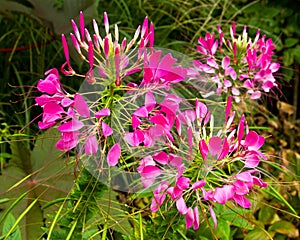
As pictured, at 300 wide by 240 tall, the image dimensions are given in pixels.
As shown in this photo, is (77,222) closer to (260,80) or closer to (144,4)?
(260,80)

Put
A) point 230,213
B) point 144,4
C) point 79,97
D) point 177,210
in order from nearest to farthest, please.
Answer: point 79,97
point 177,210
point 230,213
point 144,4

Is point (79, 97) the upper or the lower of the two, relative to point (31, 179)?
upper

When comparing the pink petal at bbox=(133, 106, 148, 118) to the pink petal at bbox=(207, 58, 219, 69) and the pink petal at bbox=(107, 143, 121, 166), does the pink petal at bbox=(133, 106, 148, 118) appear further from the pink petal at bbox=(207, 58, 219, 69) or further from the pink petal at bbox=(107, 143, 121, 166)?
the pink petal at bbox=(207, 58, 219, 69)

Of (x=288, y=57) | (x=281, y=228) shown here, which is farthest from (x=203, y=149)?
(x=288, y=57)

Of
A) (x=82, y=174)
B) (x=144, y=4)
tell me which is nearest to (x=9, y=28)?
(x=144, y=4)

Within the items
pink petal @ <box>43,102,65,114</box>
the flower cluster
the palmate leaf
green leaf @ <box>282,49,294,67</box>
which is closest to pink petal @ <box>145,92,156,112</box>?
the flower cluster

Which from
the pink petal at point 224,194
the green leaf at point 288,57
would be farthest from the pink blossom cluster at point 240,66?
the green leaf at point 288,57

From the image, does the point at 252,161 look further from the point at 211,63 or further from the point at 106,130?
the point at 211,63
